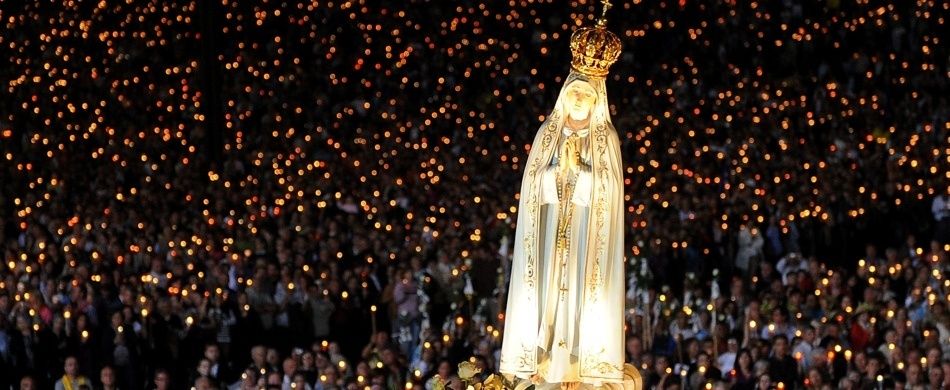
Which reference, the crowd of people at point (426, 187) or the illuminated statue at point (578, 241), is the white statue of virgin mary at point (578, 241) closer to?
the illuminated statue at point (578, 241)

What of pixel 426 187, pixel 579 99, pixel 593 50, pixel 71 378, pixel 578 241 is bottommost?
pixel 71 378

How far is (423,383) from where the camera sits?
70.7 ft

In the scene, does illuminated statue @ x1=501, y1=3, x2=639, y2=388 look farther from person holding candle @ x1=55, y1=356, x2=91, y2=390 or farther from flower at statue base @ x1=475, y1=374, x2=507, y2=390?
person holding candle @ x1=55, y1=356, x2=91, y2=390

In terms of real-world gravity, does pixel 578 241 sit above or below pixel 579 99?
below

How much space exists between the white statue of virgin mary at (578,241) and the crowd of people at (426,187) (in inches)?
37.1

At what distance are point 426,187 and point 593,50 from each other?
14.8 metres

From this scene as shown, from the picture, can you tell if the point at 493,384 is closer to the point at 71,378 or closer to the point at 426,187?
the point at 71,378

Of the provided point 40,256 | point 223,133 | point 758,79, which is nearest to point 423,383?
point 40,256

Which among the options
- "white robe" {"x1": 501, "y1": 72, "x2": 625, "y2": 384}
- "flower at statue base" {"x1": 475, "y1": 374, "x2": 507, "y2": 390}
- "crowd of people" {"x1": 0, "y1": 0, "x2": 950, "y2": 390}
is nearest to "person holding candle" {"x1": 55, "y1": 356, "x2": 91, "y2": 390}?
"crowd of people" {"x1": 0, "y1": 0, "x2": 950, "y2": 390}

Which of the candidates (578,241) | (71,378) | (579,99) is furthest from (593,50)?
(71,378)

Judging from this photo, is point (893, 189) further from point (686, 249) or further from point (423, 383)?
point (423, 383)

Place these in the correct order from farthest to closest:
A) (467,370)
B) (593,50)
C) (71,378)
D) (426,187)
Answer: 1. (426,187)
2. (71,378)
3. (467,370)
4. (593,50)

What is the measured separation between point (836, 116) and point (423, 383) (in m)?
12.3

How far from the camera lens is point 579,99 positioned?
52.5 ft
